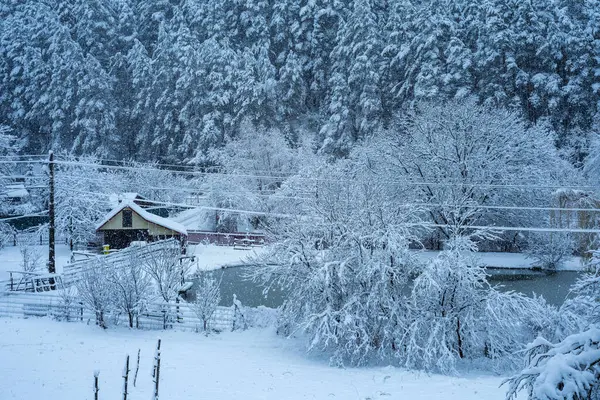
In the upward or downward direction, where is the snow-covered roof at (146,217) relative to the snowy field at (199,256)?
upward

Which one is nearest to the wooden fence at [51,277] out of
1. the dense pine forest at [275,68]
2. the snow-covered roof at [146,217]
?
the snow-covered roof at [146,217]

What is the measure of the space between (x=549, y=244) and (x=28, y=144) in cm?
5264

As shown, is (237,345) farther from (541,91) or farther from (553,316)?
(541,91)

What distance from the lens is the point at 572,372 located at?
3.97m

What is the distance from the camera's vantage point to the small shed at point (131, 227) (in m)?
34.5

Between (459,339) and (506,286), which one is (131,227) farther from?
(459,339)

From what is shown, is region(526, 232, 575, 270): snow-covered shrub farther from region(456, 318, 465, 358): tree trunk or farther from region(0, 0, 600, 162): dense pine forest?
region(456, 318, 465, 358): tree trunk

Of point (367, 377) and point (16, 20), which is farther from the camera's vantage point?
point (16, 20)

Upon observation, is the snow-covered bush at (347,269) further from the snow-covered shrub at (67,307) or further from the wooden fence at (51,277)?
the wooden fence at (51,277)

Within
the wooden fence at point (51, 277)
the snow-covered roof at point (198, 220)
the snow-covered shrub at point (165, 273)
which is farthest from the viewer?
the snow-covered roof at point (198, 220)

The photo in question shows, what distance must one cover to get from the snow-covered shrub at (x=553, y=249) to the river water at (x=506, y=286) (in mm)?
802

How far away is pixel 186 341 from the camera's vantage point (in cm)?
1706

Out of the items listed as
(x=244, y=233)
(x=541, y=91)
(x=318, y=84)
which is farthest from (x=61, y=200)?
(x=541, y=91)

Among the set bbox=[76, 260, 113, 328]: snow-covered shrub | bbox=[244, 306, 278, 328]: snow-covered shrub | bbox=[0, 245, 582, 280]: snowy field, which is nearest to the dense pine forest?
bbox=[0, 245, 582, 280]: snowy field
